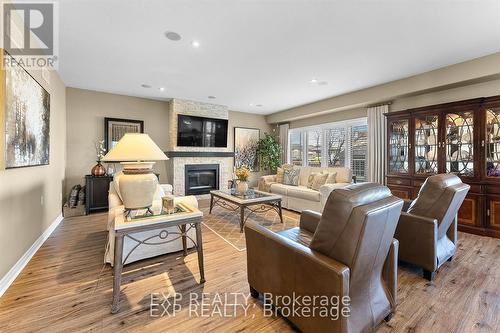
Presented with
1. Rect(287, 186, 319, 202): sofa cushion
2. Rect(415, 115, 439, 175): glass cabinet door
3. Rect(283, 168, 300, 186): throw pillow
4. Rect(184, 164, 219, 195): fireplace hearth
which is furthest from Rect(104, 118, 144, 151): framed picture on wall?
Rect(415, 115, 439, 175): glass cabinet door

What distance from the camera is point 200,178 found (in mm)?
6109

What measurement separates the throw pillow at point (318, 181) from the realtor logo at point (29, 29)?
180 inches

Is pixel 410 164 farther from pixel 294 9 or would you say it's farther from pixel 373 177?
pixel 294 9

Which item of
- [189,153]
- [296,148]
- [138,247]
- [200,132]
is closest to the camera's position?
[138,247]

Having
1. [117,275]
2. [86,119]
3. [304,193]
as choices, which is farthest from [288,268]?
[86,119]

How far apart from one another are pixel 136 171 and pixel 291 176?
3.90 metres

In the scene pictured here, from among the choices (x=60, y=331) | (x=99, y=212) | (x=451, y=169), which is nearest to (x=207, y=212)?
(x=99, y=212)

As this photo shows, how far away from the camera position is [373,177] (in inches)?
189

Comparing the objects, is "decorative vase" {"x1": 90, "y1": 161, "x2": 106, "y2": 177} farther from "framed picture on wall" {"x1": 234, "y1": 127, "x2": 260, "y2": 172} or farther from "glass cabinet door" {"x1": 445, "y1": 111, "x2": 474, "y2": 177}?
"glass cabinet door" {"x1": 445, "y1": 111, "x2": 474, "y2": 177}

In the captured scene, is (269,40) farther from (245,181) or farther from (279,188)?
(279,188)

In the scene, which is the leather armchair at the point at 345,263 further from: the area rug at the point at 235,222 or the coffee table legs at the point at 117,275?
the area rug at the point at 235,222

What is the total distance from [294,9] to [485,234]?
162 inches

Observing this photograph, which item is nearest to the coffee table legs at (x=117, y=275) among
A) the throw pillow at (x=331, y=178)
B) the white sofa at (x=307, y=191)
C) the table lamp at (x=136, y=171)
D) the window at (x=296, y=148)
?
the table lamp at (x=136, y=171)

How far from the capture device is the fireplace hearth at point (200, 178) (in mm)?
5867
